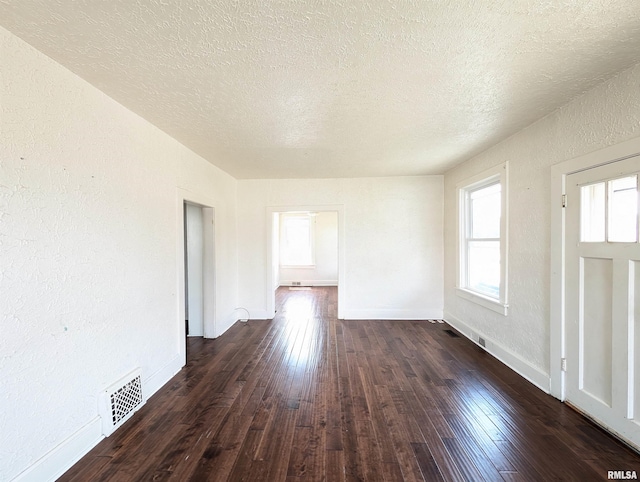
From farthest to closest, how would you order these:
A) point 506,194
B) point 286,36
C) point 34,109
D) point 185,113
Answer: point 506,194
point 185,113
point 34,109
point 286,36

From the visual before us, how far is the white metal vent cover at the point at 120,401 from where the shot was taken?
1790mm

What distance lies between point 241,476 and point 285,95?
7.77ft

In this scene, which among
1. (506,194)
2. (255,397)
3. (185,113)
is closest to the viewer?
(185,113)

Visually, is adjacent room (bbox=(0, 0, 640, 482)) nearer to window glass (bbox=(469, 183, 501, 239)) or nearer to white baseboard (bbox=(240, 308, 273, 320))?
window glass (bbox=(469, 183, 501, 239))

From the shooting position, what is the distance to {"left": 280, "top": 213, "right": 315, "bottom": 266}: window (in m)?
Answer: 8.14

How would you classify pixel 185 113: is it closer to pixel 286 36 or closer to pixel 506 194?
pixel 286 36

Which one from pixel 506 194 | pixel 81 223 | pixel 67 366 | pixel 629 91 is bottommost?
pixel 67 366

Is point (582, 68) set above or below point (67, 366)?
above

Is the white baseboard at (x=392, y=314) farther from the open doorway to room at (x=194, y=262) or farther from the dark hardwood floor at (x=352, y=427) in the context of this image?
the open doorway to room at (x=194, y=262)

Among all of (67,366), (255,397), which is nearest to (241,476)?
(255,397)

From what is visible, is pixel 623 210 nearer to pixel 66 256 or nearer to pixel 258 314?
pixel 66 256

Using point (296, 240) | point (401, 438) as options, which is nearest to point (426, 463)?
point (401, 438)

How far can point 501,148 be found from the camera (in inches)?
112

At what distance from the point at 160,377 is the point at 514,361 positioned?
3.43m
